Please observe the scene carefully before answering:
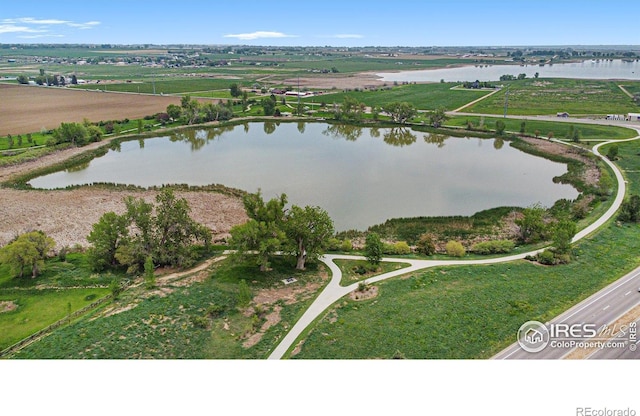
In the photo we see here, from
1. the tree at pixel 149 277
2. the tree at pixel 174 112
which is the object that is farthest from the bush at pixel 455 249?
the tree at pixel 174 112

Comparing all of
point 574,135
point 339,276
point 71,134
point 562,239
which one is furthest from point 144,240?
point 574,135

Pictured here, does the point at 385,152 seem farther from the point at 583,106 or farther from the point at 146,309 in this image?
the point at 583,106

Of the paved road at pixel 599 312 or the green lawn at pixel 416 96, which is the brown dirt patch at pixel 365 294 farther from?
the green lawn at pixel 416 96

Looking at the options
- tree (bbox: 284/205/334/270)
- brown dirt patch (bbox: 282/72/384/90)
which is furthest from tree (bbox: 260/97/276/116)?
tree (bbox: 284/205/334/270)

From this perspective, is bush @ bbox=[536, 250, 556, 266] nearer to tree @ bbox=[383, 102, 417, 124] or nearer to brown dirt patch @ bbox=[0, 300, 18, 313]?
brown dirt patch @ bbox=[0, 300, 18, 313]

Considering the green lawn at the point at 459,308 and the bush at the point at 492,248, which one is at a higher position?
the bush at the point at 492,248

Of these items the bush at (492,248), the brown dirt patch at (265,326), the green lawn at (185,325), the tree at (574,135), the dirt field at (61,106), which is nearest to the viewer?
the green lawn at (185,325)

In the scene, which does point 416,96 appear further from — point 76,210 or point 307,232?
point 307,232

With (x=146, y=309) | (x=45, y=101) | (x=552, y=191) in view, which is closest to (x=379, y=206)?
(x=552, y=191)
